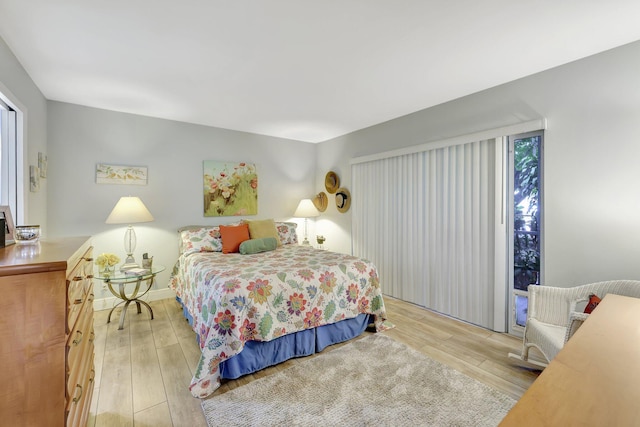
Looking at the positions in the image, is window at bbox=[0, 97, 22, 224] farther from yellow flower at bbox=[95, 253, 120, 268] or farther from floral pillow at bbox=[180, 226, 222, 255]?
floral pillow at bbox=[180, 226, 222, 255]

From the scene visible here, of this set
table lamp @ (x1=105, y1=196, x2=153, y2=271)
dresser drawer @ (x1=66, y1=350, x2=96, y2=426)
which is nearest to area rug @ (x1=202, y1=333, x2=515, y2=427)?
dresser drawer @ (x1=66, y1=350, x2=96, y2=426)

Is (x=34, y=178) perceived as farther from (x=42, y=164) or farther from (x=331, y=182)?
Result: (x=331, y=182)

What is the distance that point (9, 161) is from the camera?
2.23m

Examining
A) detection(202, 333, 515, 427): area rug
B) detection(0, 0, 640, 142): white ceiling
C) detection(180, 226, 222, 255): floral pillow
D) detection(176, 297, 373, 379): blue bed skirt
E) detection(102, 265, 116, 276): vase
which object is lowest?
detection(202, 333, 515, 427): area rug

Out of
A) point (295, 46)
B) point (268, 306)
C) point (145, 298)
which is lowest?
point (145, 298)

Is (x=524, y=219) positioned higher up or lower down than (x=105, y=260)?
higher up

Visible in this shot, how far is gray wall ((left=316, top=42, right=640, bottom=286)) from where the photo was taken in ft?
6.86

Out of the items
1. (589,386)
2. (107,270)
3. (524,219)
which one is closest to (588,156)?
(524,219)

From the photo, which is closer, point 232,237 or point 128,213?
point 128,213

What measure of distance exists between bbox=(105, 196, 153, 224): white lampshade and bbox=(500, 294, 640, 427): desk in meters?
3.56

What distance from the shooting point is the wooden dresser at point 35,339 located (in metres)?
0.89

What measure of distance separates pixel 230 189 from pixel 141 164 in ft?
3.84

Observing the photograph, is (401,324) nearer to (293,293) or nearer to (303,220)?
(293,293)

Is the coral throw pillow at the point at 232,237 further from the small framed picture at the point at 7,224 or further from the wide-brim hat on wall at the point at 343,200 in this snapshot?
the small framed picture at the point at 7,224
